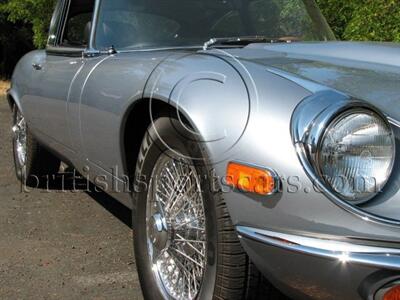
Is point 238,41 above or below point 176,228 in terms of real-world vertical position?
above

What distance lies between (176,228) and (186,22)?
4.12 feet

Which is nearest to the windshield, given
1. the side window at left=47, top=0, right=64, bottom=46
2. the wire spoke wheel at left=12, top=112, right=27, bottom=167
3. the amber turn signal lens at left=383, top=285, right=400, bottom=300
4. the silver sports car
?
the silver sports car

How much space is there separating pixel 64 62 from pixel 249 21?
121cm

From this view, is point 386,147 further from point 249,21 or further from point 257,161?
point 249,21

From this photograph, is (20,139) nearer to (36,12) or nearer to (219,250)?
(219,250)

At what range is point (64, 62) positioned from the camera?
388 cm

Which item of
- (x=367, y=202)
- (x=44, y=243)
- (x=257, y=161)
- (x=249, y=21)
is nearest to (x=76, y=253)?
(x=44, y=243)

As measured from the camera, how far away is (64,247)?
149 inches

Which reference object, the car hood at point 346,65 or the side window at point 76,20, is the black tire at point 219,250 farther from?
the side window at point 76,20

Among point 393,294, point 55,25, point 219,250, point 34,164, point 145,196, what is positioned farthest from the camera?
point 34,164

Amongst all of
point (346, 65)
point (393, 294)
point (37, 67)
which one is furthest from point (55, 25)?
point (393, 294)

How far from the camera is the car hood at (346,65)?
2240mm

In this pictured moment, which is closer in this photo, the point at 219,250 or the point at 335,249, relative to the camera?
the point at 335,249

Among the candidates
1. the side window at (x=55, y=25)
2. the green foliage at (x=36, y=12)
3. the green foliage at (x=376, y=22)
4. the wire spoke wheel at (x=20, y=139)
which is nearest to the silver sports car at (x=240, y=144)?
the side window at (x=55, y=25)
